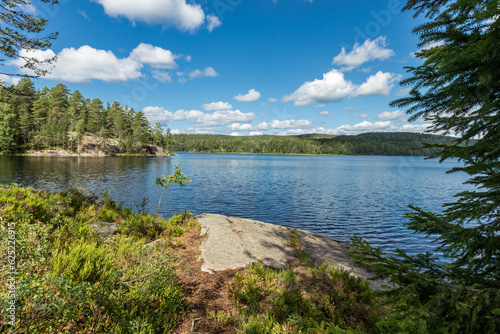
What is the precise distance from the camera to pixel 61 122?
8225cm

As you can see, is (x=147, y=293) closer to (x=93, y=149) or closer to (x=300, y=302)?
(x=300, y=302)

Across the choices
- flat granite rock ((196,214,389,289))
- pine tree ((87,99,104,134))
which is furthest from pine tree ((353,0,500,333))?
pine tree ((87,99,104,134))

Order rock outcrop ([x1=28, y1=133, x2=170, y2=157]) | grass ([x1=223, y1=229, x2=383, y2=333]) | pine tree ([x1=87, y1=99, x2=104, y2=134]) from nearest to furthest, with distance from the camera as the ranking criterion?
grass ([x1=223, y1=229, x2=383, y2=333])
rock outcrop ([x1=28, y1=133, x2=170, y2=157])
pine tree ([x1=87, y1=99, x2=104, y2=134])

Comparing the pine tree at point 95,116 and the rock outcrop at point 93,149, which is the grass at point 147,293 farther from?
the pine tree at point 95,116

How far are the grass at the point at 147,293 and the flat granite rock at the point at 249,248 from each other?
2.40ft

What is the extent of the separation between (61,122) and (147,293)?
4123 inches

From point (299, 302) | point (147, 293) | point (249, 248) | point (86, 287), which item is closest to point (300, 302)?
point (299, 302)

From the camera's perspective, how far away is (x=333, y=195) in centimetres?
3216

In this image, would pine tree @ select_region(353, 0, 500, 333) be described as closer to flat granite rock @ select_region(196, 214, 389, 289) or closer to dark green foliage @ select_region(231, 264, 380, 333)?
dark green foliage @ select_region(231, 264, 380, 333)

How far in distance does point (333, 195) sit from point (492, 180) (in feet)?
Answer: 102

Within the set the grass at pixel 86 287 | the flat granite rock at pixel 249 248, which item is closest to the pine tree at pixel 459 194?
the grass at pixel 86 287

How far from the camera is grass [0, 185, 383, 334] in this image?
3.24 meters

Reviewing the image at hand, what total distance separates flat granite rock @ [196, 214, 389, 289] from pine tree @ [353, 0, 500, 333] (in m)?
5.19

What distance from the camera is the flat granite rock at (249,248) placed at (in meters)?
7.78
